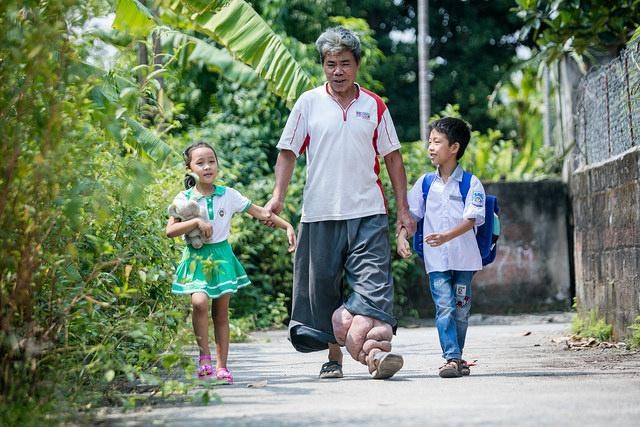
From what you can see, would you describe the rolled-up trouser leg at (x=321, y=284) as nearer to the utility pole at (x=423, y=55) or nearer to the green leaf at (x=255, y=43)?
the green leaf at (x=255, y=43)

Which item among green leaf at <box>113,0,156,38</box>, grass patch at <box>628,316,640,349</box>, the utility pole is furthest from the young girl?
the utility pole

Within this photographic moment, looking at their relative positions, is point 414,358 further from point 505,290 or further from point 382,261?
point 505,290

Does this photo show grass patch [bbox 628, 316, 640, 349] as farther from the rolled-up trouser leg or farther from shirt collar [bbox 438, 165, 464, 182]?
the rolled-up trouser leg

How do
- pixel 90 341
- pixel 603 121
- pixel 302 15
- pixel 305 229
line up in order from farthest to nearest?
pixel 302 15 → pixel 603 121 → pixel 305 229 → pixel 90 341

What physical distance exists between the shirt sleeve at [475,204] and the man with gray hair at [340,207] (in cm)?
43

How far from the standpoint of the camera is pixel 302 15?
20688mm

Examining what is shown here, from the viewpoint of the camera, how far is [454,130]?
767 centimetres

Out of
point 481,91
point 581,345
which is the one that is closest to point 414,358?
point 581,345

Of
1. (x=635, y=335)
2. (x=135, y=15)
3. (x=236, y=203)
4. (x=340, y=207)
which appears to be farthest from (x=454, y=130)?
(x=135, y=15)

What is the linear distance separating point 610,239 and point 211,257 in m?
3.91

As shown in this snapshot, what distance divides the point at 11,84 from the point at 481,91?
84.8 feet

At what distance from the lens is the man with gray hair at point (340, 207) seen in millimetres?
7051

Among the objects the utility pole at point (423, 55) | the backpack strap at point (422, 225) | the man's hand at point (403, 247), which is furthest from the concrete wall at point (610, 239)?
the utility pole at point (423, 55)

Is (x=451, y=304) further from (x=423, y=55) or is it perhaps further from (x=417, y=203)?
(x=423, y=55)
